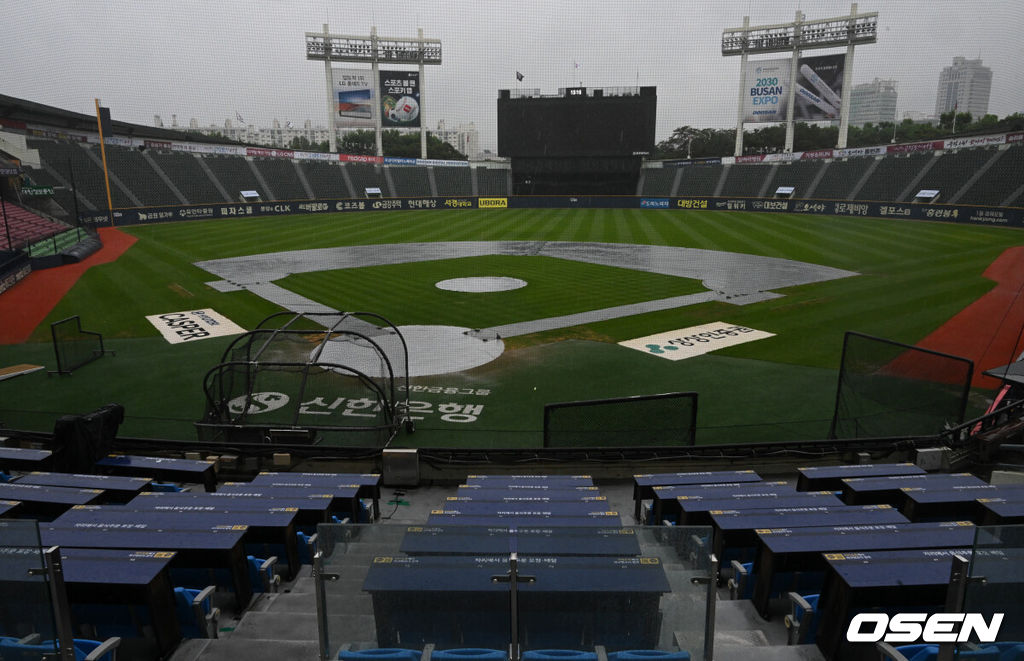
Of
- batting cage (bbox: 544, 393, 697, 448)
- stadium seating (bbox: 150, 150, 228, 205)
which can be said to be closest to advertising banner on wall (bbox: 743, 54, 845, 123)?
stadium seating (bbox: 150, 150, 228, 205)

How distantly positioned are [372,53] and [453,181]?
1615 centimetres

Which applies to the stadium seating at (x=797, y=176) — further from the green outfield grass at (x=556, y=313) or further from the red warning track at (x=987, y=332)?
the red warning track at (x=987, y=332)

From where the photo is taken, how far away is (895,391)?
464 inches

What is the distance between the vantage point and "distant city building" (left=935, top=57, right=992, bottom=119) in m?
41.9

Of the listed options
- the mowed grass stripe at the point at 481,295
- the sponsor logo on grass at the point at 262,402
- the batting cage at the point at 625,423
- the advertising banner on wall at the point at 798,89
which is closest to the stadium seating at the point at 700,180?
the advertising banner on wall at the point at 798,89

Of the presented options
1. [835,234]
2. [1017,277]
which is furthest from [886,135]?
[1017,277]

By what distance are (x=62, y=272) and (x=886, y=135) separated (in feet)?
311

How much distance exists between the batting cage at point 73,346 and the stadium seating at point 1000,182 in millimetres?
53894

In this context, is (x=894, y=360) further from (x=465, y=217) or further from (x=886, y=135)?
(x=886, y=135)

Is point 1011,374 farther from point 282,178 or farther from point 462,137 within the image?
point 462,137

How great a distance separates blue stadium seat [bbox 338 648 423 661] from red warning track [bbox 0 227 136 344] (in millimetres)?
20851

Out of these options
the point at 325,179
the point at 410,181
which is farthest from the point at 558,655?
the point at 410,181

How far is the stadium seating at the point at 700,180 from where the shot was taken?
67.9 m

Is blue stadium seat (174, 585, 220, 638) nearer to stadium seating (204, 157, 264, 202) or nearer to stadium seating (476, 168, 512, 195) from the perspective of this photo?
stadium seating (204, 157, 264, 202)
